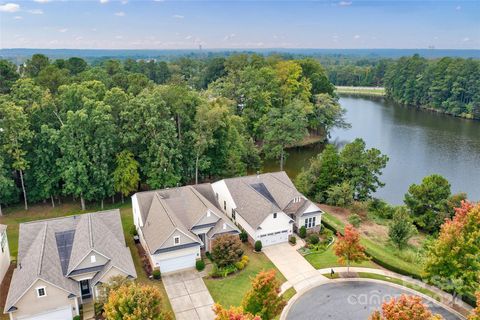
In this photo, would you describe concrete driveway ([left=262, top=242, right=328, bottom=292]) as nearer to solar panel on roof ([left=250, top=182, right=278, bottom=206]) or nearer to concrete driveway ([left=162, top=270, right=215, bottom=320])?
solar panel on roof ([left=250, top=182, right=278, bottom=206])

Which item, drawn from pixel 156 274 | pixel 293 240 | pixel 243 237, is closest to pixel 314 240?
pixel 293 240

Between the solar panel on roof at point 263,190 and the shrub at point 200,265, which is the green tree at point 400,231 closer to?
the solar panel on roof at point 263,190

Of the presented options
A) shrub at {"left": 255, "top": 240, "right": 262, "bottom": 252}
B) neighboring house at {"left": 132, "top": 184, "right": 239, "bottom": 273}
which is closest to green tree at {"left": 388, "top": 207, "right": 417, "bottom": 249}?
shrub at {"left": 255, "top": 240, "right": 262, "bottom": 252}

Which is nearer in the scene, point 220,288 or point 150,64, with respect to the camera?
point 220,288

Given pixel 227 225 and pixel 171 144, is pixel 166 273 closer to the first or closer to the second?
pixel 227 225

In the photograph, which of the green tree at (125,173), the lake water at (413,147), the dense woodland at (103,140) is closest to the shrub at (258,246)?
the dense woodland at (103,140)

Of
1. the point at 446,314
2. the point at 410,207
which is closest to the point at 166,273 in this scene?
the point at 446,314

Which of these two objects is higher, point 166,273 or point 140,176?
point 140,176
